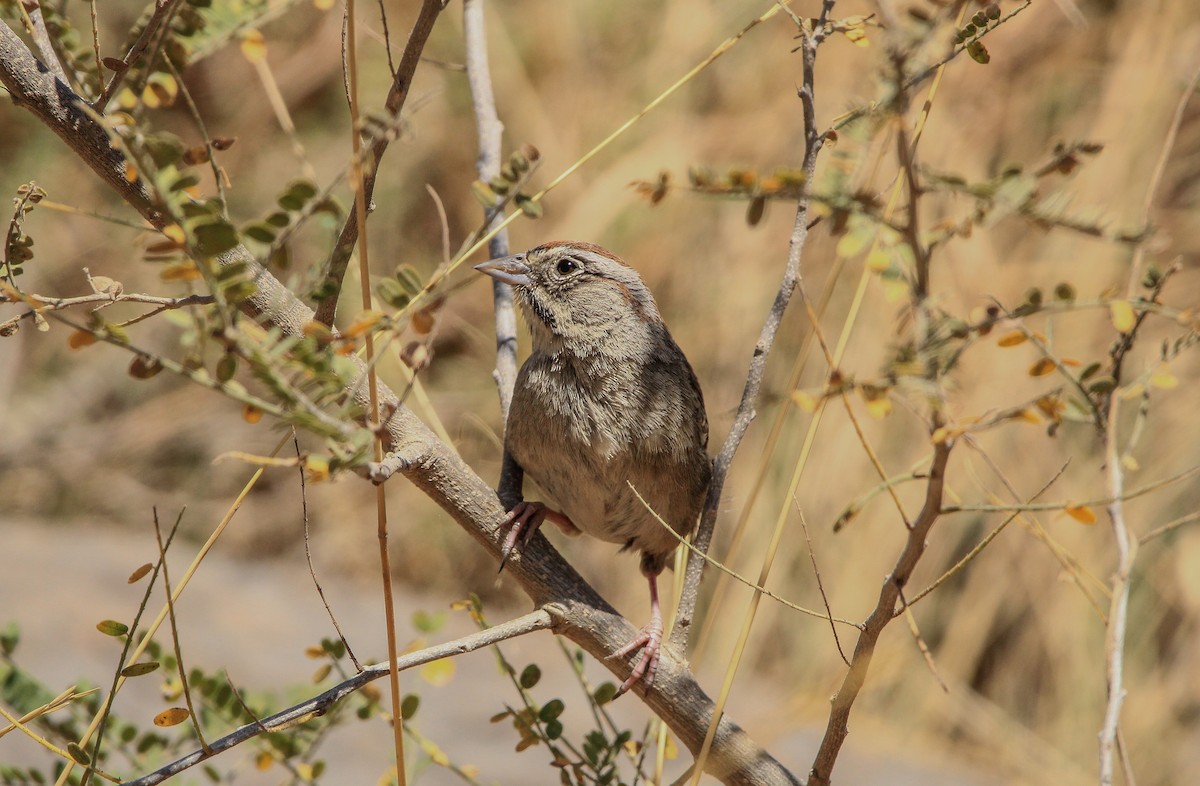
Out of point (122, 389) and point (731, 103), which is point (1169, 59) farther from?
point (122, 389)

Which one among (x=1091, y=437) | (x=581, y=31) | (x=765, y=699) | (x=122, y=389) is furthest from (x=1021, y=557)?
(x=122, y=389)

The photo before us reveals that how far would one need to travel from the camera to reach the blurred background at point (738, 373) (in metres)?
6.79

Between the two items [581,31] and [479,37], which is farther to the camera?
[581,31]

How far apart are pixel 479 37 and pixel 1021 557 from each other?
538 centimetres

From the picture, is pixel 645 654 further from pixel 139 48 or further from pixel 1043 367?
pixel 139 48

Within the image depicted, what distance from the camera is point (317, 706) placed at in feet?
6.30

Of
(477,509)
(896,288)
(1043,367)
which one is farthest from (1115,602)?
(477,509)

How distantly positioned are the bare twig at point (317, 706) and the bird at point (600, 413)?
93 cm

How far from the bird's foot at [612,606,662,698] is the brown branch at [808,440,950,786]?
481 mm

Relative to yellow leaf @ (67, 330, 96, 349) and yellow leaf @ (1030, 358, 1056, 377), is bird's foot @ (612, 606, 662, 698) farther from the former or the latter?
yellow leaf @ (67, 330, 96, 349)

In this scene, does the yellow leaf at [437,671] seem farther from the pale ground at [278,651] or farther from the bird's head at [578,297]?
the pale ground at [278,651]

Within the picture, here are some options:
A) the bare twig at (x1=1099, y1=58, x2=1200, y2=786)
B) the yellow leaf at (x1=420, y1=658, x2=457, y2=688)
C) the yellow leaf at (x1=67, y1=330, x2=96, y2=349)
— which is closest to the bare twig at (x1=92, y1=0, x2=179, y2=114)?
the yellow leaf at (x1=67, y1=330, x2=96, y2=349)

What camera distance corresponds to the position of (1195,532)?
271 inches

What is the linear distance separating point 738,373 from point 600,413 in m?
4.05
